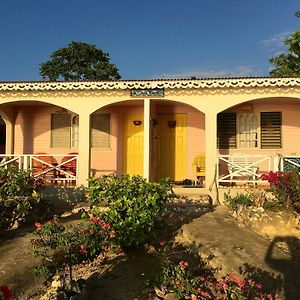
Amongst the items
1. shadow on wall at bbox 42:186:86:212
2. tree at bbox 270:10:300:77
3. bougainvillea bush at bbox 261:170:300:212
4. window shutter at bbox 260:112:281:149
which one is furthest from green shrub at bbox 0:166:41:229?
tree at bbox 270:10:300:77

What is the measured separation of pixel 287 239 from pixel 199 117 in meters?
5.64

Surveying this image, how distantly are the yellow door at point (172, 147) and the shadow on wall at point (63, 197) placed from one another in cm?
337

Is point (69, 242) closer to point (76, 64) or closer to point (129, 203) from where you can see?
point (129, 203)

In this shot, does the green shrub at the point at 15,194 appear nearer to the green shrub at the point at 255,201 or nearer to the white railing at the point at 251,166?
the green shrub at the point at 255,201

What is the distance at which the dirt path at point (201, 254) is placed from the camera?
5.02 meters

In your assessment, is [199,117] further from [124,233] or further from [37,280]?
[37,280]

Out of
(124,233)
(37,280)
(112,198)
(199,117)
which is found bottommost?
(37,280)

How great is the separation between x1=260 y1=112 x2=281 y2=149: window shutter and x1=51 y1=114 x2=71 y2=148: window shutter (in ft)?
21.2

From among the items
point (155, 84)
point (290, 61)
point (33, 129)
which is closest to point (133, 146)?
point (155, 84)

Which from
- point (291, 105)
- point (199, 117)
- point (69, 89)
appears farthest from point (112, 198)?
point (291, 105)

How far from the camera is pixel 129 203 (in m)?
5.58

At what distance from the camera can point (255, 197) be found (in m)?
8.41

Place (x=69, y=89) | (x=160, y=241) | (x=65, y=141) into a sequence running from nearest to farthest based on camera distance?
(x=160, y=241) → (x=69, y=89) → (x=65, y=141)

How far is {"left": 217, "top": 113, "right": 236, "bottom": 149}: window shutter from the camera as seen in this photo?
11680mm
